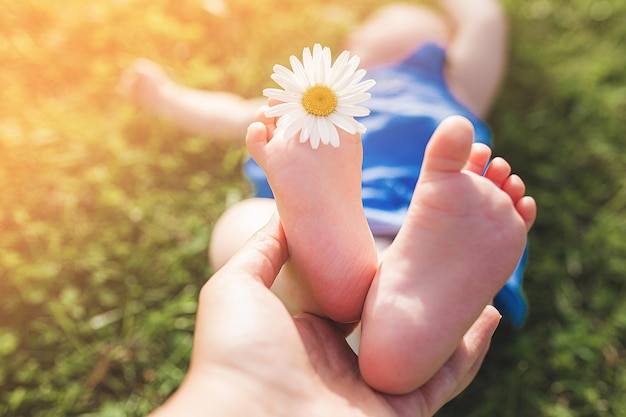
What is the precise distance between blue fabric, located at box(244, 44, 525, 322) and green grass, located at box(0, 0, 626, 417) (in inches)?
12.9

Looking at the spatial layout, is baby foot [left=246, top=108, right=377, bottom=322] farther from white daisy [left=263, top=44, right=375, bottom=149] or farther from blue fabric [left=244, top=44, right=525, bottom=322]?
blue fabric [left=244, top=44, right=525, bottom=322]

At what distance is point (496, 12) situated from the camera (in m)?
1.82

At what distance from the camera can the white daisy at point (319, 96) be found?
99cm

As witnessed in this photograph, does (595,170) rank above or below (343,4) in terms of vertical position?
below

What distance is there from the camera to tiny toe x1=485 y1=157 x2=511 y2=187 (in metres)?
1.04

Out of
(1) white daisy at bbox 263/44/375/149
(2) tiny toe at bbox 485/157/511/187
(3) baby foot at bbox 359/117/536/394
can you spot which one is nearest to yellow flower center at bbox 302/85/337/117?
(1) white daisy at bbox 263/44/375/149

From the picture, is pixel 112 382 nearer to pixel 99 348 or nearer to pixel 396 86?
pixel 99 348

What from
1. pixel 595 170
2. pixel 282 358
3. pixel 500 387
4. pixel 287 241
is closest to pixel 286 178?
pixel 287 241

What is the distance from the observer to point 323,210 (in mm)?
1001

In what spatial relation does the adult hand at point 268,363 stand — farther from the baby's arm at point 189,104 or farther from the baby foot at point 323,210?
the baby's arm at point 189,104

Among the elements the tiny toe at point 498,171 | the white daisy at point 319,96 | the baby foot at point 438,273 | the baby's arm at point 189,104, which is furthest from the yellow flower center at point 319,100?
the baby's arm at point 189,104

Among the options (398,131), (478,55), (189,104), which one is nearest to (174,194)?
(189,104)

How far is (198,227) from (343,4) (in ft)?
3.48

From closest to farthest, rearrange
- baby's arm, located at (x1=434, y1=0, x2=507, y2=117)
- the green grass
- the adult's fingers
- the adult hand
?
1. the adult hand
2. the adult's fingers
3. the green grass
4. baby's arm, located at (x1=434, y1=0, x2=507, y2=117)
